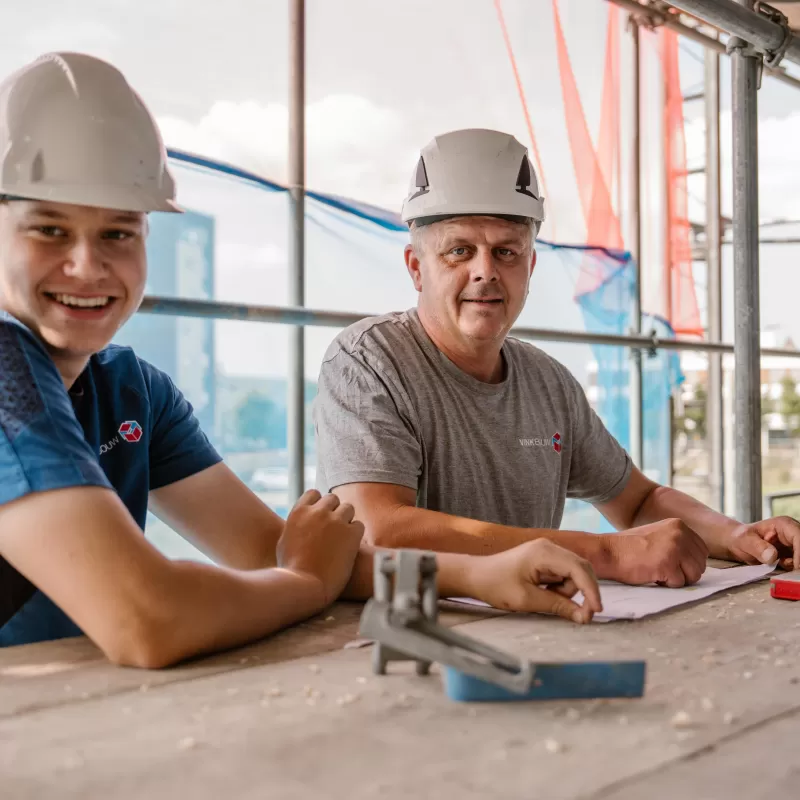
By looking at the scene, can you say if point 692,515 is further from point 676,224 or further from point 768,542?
point 676,224

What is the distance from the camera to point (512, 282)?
210 centimetres

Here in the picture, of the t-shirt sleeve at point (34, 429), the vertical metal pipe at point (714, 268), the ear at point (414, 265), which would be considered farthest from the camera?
the vertical metal pipe at point (714, 268)

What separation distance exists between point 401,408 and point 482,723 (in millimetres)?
1109

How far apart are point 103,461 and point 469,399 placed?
0.86 m

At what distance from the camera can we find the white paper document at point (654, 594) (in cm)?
130

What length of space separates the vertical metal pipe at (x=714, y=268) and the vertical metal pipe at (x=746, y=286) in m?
2.62

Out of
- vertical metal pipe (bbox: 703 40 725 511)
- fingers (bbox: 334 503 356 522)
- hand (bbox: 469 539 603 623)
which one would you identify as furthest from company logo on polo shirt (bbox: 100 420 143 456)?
vertical metal pipe (bbox: 703 40 725 511)

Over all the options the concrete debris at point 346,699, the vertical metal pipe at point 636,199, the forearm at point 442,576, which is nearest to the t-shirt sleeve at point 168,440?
the forearm at point 442,576

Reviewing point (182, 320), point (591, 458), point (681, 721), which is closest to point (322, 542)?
point (681, 721)

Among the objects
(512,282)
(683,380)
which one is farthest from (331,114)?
(683,380)

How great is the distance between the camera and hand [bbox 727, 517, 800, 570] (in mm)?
1781

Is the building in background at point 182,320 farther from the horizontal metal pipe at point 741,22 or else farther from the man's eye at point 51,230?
the horizontal metal pipe at point 741,22

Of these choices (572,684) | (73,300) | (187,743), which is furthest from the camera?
(73,300)

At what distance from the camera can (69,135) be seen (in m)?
1.21
